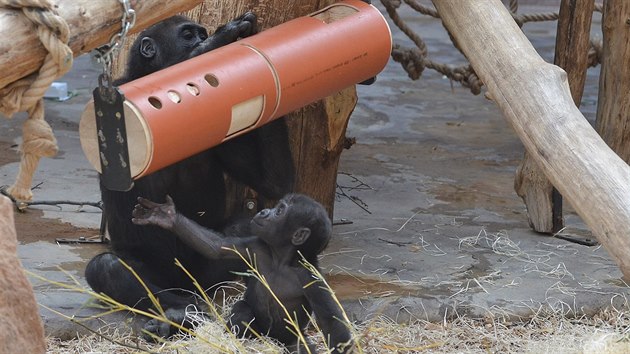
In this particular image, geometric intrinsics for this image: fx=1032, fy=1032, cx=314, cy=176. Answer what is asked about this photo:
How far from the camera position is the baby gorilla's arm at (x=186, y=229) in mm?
3078

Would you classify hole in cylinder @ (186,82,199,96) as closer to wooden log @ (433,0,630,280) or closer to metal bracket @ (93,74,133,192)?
metal bracket @ (93,74,133,192)

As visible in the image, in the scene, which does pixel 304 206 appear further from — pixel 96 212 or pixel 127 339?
pixel 96 212

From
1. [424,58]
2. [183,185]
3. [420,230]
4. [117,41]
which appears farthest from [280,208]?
[424,58]

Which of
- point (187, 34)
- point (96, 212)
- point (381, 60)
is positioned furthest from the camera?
point (96, 212)

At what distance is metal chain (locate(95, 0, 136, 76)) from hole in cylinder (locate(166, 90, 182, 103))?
212 millimetres

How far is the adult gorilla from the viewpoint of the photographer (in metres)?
3.54

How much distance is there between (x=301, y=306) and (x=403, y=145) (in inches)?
136

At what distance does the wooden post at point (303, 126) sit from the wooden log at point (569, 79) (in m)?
0.97

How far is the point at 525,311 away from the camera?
11.9 feet

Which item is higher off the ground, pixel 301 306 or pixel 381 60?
pixel 381 60

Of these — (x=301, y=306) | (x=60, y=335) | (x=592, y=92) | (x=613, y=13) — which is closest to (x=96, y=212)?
(x=60, y=335)

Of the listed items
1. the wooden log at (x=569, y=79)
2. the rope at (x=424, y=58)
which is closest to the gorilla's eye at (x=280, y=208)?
the wooden log at (x=569, y=79)

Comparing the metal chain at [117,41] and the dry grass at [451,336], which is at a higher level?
the metal chain at [117,41]

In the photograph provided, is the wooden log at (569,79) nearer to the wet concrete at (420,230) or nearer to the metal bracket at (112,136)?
the wet concrete at (420,230)
